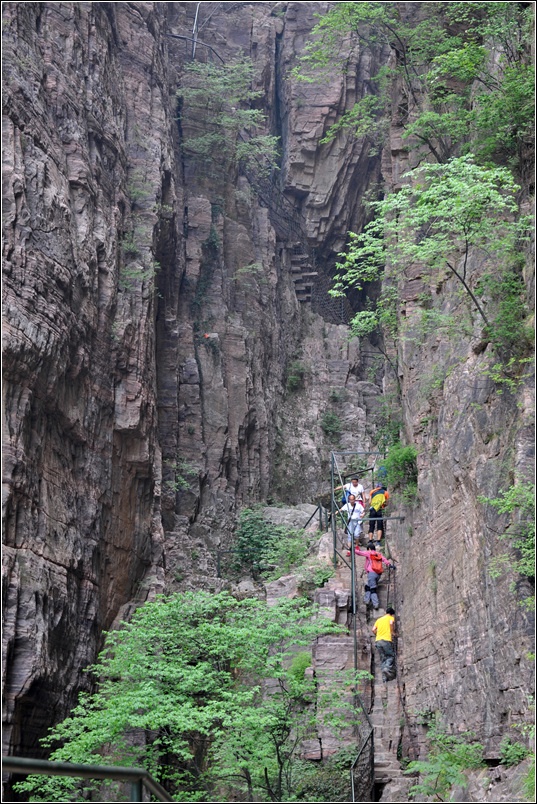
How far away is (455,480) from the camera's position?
46.3 feet

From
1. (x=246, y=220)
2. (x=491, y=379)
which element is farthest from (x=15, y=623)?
(x=246, y=220)

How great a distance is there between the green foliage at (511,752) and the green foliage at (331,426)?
65.0ft

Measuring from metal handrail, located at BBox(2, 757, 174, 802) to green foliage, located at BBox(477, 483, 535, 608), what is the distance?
6.86m

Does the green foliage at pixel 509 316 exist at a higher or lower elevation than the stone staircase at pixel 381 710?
higher

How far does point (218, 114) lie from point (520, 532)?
21.7m

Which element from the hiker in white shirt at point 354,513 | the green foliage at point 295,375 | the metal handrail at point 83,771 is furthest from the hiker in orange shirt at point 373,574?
the green foliage at point 295,375

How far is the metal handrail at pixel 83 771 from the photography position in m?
4.16

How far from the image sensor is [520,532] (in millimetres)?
11594

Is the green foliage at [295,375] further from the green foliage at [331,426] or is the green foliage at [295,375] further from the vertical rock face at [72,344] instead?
the vertical rock face at [72,344]

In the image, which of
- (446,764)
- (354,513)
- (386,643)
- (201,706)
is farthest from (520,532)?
(354,513)

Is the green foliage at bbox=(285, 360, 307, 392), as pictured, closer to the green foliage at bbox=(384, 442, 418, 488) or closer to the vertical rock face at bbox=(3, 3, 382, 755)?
the vertical rock face at bbox=(3, 3, 382, 755)

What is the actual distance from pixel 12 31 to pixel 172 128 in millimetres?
10747

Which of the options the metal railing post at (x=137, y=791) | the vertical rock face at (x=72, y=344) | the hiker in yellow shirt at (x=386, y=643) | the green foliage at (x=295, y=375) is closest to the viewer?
the metal railing post at (x=137, y=791)

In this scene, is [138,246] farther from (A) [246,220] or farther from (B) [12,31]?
(A) [246,220]
